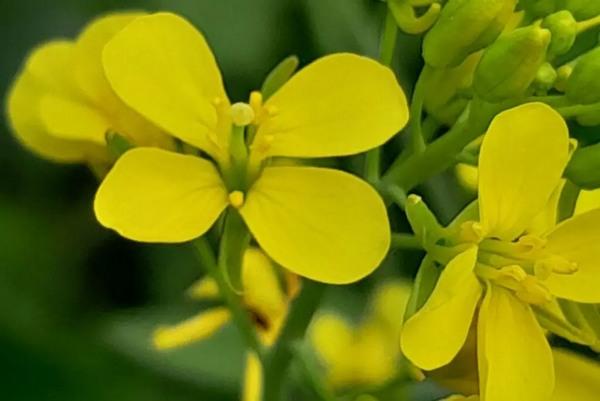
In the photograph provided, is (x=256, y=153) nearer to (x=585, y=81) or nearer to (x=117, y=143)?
(x=117, y=143)

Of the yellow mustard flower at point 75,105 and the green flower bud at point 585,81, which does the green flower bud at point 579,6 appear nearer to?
the green flower bud at point 585,81

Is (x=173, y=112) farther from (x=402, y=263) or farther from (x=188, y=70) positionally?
(x=402, y=263)

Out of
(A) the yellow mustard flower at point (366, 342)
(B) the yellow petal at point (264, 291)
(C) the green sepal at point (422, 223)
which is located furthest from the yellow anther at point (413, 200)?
(A) the yellow mustard flower at point (366, 342)

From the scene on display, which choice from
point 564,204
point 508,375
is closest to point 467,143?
point 564,204

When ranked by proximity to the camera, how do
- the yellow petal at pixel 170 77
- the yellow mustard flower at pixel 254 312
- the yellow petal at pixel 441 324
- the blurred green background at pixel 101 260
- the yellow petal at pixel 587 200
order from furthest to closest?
the blurred green background at pixel 101 260, the yellow mustard flower at pixel 254 312, the yellow petal at pixel 587 200, the yellow petal at pixel 170 77, the yellow petal at pixel 441 324

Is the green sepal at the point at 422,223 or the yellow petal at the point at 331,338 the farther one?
the yellow petal at the point at 331,338

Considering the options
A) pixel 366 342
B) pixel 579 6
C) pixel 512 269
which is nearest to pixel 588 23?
pixel 579 6

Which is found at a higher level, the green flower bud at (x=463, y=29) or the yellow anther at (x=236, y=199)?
the green flower bud at (x=463, y=29)
